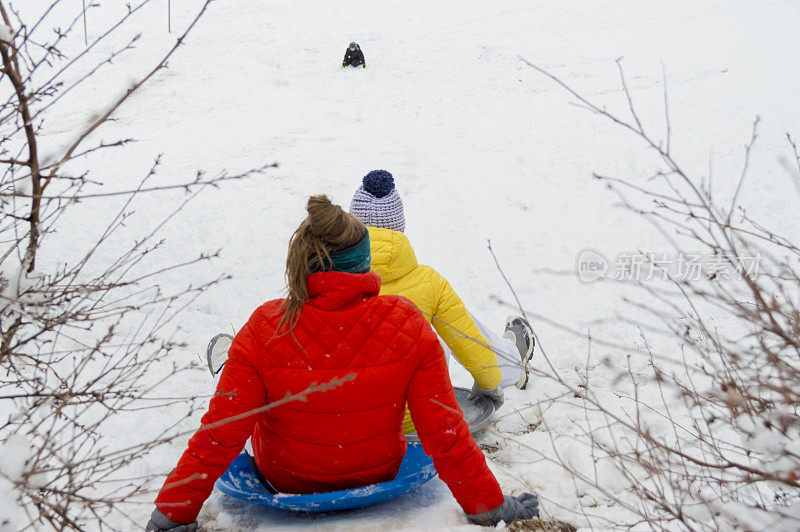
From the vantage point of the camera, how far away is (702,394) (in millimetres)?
3584

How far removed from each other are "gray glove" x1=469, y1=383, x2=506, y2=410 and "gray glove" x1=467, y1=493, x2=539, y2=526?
46.8 inches

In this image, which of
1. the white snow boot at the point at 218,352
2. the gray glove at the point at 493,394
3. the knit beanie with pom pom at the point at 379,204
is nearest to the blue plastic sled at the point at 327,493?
the gray glove at the point at 493,394

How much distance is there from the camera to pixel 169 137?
916 cm

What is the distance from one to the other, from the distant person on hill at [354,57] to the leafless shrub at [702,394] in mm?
6299

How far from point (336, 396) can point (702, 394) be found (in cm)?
230

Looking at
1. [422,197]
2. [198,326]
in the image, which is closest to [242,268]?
[198,326]

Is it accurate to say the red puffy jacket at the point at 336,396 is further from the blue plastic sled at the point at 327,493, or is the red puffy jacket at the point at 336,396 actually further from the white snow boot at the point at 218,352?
the white snow boot at the point at 218,352

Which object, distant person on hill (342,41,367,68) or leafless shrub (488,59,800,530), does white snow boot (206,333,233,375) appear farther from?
distant person on hill (342,41,367,68)

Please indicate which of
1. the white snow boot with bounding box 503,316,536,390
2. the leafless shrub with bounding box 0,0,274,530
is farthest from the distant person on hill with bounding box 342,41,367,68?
the white snow boot with bounding box 503,316,536,390

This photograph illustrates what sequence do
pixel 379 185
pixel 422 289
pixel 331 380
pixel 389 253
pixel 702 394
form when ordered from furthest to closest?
pixel 379 185
pixel 702 394
pixel 422 289
pixel 389 253
pixel 331 380

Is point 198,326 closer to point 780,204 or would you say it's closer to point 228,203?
point 228,203

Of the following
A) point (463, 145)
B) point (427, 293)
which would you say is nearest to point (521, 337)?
point (427, 293)

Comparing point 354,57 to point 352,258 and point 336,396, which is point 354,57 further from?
point 336,396

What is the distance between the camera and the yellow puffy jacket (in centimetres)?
326
